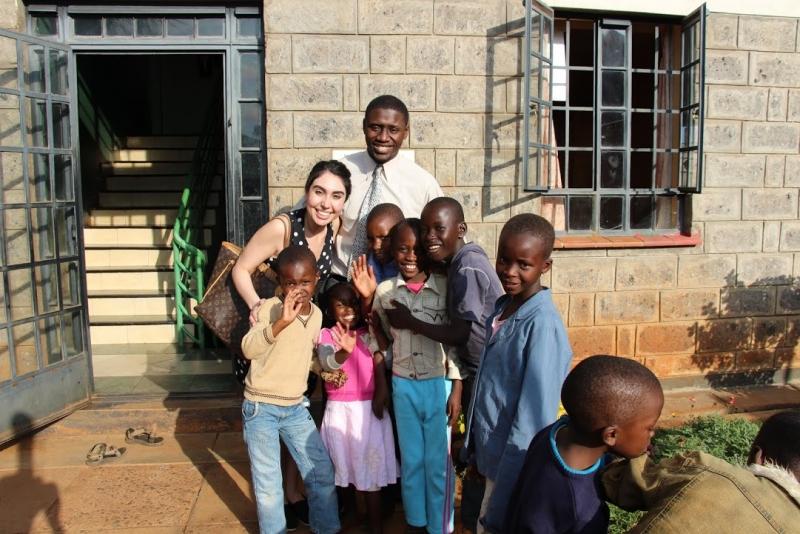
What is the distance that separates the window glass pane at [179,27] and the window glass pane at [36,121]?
103cm

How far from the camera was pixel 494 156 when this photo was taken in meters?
4.59

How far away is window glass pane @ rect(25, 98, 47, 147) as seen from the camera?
13.6 ft

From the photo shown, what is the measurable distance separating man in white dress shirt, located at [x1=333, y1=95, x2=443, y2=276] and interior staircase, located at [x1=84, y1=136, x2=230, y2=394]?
92.6 inches

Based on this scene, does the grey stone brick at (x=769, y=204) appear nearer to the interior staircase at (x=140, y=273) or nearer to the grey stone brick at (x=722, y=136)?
the grey stone brick at (x=722, y=136)

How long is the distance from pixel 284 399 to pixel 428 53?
2.89m

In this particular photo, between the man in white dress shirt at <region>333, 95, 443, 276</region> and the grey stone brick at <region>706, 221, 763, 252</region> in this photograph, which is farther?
the grey stone brick at <region>706, 221, 763, 252</region>

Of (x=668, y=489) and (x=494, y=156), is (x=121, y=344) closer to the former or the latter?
(x=494, y=156)

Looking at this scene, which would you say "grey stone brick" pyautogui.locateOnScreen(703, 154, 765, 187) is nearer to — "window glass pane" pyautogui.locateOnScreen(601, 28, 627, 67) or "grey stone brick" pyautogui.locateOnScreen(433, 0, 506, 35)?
"window glass pane" pyautogui.locateOnScreen(601, 28, 627, 67)

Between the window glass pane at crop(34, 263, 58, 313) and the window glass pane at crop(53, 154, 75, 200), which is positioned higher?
the window glass pane at crop(53, 154, 75, 200)

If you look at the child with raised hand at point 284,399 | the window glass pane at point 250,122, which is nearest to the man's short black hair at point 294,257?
the child with raised hand at point 284,399

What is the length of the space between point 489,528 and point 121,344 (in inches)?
202

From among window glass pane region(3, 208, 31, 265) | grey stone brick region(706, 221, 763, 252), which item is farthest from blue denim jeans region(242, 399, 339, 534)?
grey stone brick region(706, 221, 763, 252)

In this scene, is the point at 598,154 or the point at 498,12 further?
the point at 598,154

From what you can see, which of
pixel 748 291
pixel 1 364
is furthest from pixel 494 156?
pixel 1 364
